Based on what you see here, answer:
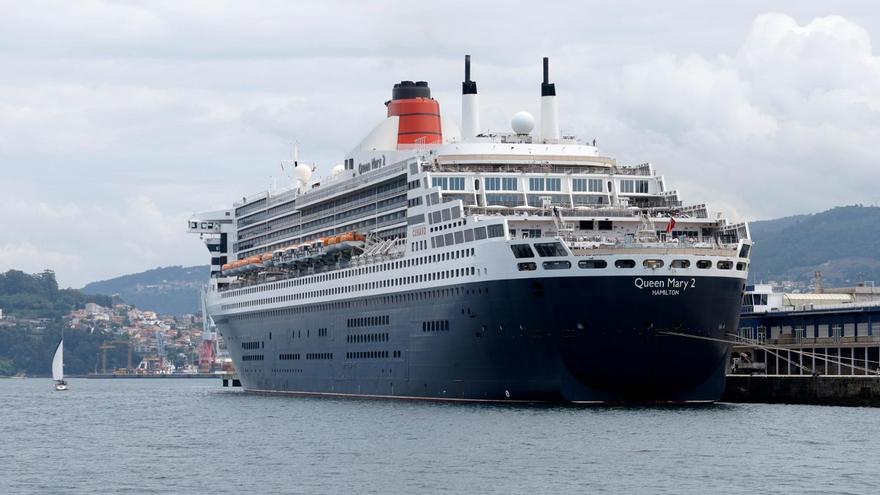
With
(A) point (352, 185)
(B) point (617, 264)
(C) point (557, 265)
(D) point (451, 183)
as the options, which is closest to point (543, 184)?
(D) point (451, 183)

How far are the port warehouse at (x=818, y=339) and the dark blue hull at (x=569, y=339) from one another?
7826 millimetres

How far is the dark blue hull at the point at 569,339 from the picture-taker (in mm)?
67250

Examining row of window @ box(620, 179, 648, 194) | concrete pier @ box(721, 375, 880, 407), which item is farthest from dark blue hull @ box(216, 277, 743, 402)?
row of window @ box(620, 179, 648, 194)

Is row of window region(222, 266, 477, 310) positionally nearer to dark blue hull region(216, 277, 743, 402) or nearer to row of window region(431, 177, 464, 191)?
dark blue hull region(216, 277, 743, 402)

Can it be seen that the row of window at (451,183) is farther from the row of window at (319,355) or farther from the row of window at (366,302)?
the row of window at (319,355)

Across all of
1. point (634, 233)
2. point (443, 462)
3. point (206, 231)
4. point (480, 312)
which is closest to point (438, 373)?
point (480, 312)

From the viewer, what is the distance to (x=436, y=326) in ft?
246

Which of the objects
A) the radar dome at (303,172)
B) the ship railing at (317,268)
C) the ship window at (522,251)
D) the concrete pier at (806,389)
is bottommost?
the concrete pier at (806,389)

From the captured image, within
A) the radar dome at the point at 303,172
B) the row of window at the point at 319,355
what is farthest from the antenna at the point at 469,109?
the radar dome at the point at 303,172

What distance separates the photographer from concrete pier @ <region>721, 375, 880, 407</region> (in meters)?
72.4

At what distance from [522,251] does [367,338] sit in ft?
56.2

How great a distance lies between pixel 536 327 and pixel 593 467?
18.9m

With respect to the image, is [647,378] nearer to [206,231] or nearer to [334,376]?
[334,376]

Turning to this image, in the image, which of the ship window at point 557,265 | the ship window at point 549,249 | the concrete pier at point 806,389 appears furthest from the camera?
the concrete pier at point 806,389
